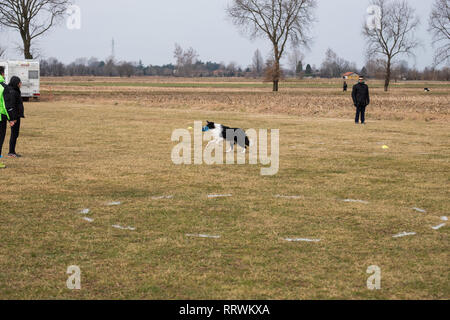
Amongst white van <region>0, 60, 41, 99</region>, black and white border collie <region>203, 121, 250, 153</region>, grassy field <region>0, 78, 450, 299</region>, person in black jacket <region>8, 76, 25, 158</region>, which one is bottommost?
grassy field <region>0, 78, 450, 299</region>

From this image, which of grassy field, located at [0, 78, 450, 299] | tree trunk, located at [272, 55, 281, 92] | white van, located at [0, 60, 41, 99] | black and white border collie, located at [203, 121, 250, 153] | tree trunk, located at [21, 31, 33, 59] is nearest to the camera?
grassy field, located at [0, 78, 450, 299]

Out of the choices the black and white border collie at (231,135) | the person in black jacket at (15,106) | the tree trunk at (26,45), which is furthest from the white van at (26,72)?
the black and white border collie at (231,135)

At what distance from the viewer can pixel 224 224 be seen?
313 inches

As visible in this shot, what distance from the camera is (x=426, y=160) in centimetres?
1421

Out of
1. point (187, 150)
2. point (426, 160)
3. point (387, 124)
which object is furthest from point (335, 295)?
point (387, 124)

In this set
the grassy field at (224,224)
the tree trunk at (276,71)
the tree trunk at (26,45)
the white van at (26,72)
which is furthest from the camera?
the tree trunk at (276,71)

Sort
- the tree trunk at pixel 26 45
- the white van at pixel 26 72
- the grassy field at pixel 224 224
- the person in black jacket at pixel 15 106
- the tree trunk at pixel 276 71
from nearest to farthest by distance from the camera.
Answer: the grassy field at pixel 224 224 < the person in black jacket at pixel 15 106 < the white van at pixel 26 72 < the tree trunk at pixel 26 45 < the tree trunk at pixel 276 71

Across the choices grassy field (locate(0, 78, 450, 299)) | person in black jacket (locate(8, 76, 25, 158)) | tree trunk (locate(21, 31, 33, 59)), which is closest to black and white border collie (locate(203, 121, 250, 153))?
grassy field (locate(0, 78, 450, 299))

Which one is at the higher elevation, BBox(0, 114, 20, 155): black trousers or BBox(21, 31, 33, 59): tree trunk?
BBox(21, 31, 33, 59): tree trunk

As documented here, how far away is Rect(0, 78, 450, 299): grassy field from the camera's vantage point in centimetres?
562

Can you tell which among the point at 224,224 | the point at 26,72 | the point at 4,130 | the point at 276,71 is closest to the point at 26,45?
the point at 26,72

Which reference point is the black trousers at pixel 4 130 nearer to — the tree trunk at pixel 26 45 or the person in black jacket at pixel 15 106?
the person in black jacket at pixel 15 106

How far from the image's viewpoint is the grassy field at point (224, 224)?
18.4 feet

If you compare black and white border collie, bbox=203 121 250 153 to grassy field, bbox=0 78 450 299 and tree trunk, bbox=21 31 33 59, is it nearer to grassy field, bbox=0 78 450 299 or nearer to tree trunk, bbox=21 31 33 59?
grassy field, bbox=0 78 450 299
